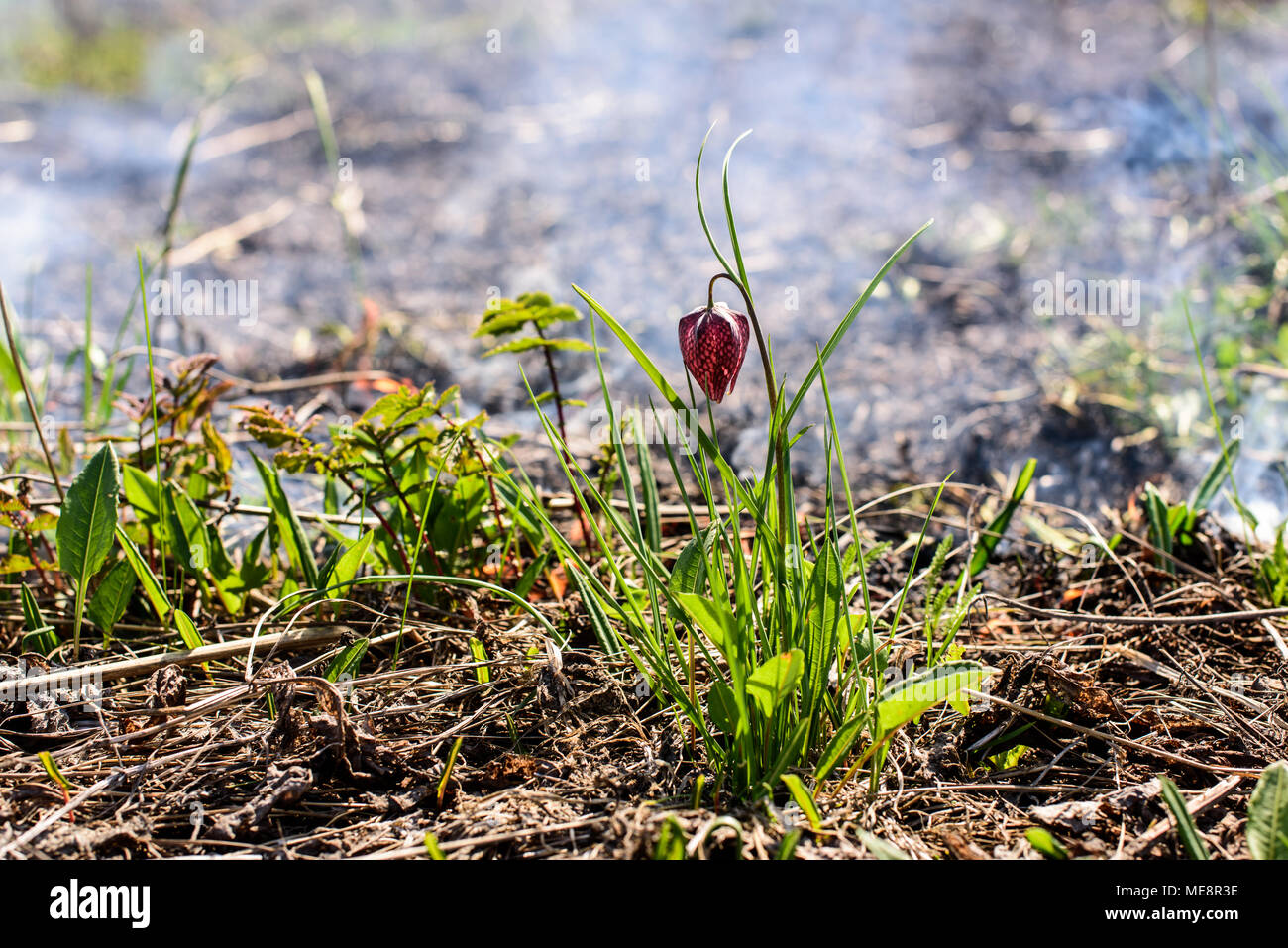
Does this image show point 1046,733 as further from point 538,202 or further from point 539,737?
point 538,202

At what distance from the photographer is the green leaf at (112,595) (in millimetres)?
1505

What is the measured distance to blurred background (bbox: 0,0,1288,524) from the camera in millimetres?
2561

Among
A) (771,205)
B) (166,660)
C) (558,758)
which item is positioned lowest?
(558,758)

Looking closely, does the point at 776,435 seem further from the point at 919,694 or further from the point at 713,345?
the point at 919,694

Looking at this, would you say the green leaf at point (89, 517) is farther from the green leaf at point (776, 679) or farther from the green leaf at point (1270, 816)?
the green leaf at point (1270, 816)

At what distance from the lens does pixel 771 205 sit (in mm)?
3682

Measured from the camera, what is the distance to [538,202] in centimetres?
382

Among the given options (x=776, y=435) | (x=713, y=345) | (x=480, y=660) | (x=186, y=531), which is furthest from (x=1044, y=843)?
(x=186, y=531)

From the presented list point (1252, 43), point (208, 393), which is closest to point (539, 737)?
point (208, 393)

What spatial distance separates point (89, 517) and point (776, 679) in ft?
3.54

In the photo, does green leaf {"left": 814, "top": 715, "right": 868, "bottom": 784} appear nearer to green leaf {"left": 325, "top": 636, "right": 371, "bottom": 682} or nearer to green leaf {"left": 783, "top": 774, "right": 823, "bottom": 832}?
Result: green leaf {"left": 783, "top": 774, "right": 823, "bottom": 832}

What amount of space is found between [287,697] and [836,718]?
0.72m

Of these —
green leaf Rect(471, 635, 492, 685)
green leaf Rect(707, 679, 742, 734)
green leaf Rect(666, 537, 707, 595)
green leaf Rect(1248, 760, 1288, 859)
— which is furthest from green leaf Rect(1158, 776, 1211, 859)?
green leaf Rect(471, 635, 492, 685)

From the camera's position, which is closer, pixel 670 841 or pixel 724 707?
pixel 670 841
